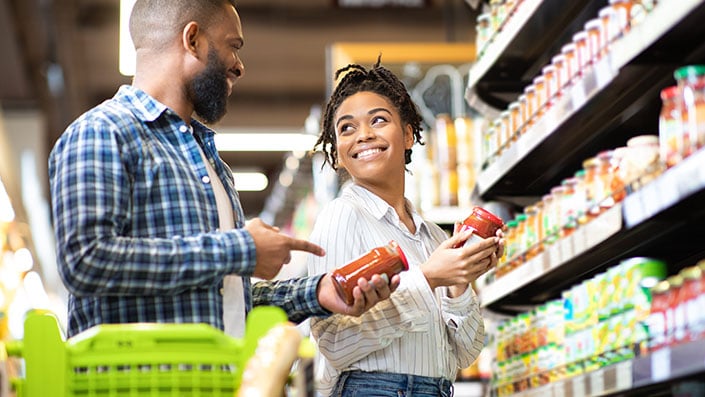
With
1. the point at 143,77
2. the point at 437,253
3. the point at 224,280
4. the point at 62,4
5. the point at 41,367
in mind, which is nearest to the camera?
the point at 41,367

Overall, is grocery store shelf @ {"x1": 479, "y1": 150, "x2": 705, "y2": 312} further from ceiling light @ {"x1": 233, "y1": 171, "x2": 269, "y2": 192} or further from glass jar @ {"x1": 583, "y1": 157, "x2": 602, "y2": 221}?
ceiling light @ {"x1": 233, "y1": 171, "x2": 269, "y2": 192}

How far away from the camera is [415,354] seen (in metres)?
2.82

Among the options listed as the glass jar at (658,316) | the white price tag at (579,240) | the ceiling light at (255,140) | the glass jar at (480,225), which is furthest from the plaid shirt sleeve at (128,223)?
the ceiling light at (255,140)

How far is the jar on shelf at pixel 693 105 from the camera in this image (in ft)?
7.97

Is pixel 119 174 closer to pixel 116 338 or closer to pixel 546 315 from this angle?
pixel 116 338

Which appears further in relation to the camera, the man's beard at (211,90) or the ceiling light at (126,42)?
the ceiling light at (126,42)

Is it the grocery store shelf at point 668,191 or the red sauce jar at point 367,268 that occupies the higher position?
the grocery store shelf at point 668,191

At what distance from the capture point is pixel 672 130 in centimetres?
257

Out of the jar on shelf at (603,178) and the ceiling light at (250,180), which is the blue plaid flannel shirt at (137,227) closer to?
the jar on shelf at (603,178)

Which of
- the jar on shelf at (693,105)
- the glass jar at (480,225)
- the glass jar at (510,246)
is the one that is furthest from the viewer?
the glass jar at (510,246)

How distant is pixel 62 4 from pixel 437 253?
7.57 metres

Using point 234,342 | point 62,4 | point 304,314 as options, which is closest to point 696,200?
point 304,314

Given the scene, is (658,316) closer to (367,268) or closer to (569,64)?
(367,268)

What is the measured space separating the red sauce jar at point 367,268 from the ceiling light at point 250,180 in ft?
41.6
